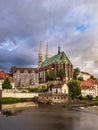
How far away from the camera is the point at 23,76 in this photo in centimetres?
17550

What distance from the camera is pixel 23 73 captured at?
578 feet

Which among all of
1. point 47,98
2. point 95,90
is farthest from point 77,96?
point 95,90

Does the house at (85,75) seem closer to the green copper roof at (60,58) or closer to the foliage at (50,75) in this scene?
the green copper roof at (60,58)

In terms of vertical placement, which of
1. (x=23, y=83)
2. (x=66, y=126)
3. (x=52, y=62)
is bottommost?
(x=66, y=126)

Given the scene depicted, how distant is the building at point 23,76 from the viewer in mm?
173938

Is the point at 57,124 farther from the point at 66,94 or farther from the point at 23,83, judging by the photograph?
the point at 23,83

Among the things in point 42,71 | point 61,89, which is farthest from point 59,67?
point 61,89

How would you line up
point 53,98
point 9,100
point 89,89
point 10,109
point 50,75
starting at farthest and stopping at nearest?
point 50,75 < point 89,89 < point 53,98 < point 9,100 < point 10,109

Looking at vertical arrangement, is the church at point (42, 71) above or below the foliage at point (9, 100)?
above

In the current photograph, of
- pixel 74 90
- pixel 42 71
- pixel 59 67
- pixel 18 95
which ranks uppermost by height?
pixel 59 67

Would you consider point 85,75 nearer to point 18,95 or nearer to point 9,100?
point 18,95

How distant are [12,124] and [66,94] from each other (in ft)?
198

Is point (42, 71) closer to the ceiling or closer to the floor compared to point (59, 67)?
closer to the floor

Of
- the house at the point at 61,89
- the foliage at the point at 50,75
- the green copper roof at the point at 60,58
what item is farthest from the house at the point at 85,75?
the house at the point at 61,89
